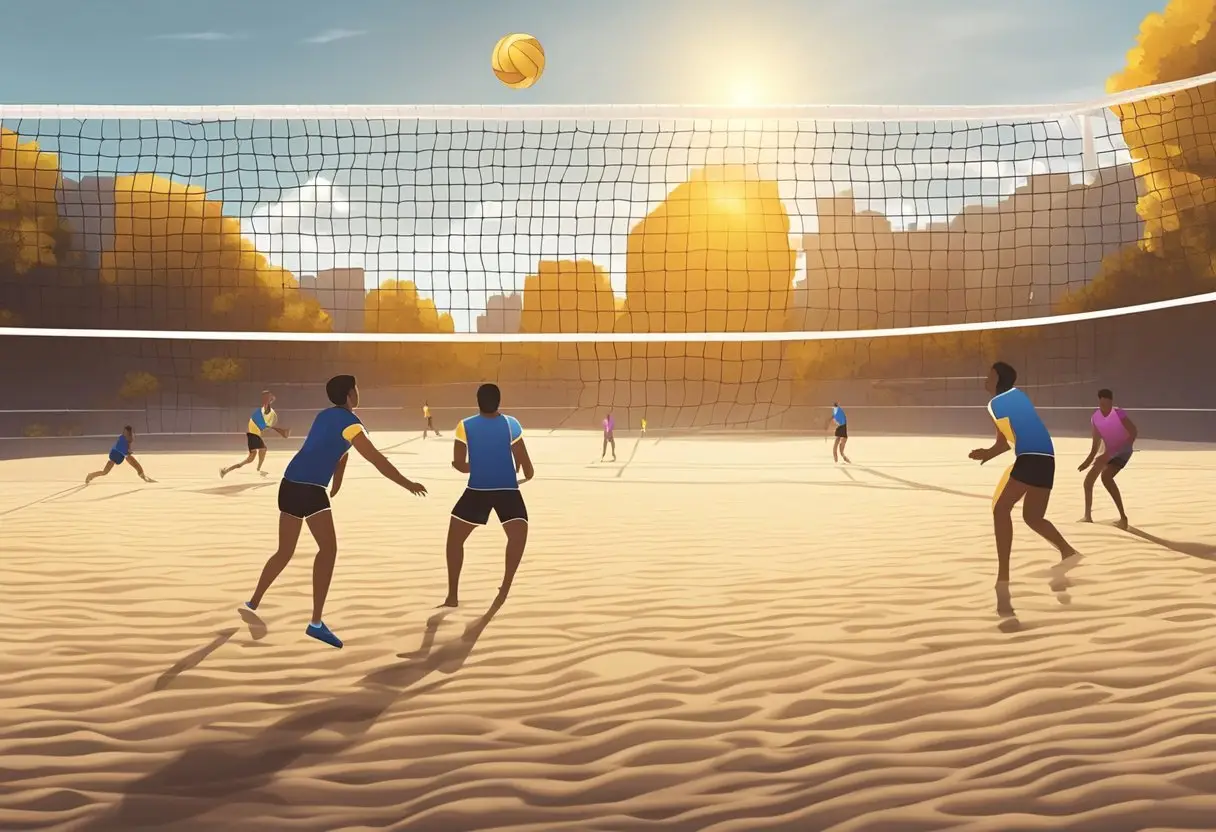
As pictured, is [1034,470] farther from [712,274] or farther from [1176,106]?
[712,274]

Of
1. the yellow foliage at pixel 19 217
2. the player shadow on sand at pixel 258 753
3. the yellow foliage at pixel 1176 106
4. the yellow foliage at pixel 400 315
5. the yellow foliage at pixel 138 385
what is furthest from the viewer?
the yellow foliage at pixel 400 315

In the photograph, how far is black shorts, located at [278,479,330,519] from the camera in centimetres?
550

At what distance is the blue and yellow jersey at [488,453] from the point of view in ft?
20.0

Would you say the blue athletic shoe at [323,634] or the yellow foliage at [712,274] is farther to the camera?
the yellow foliage at [712,274]

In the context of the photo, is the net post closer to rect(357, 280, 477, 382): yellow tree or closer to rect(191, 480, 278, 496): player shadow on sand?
rect(191, 480, 278, 496): player shadow on sand

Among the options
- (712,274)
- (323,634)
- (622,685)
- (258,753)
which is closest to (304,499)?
(323,634)

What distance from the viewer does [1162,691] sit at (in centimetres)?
461

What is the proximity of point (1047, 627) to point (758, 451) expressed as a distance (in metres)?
20.2

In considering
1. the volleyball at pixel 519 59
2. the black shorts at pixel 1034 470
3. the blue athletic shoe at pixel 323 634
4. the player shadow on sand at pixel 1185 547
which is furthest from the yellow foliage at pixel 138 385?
the black shorts at pixel 1034 470

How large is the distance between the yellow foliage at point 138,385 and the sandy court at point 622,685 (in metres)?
28.4

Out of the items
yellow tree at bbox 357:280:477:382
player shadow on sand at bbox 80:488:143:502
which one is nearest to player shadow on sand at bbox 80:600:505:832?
player shadow on sand at bbox 80:488:143:502

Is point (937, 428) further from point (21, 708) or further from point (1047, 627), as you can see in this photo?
point (21, 708)

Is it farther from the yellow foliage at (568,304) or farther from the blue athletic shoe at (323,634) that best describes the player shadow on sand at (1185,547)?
the yellow foliage at (568,304)

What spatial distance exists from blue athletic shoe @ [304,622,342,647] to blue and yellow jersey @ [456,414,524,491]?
48.4 inches
